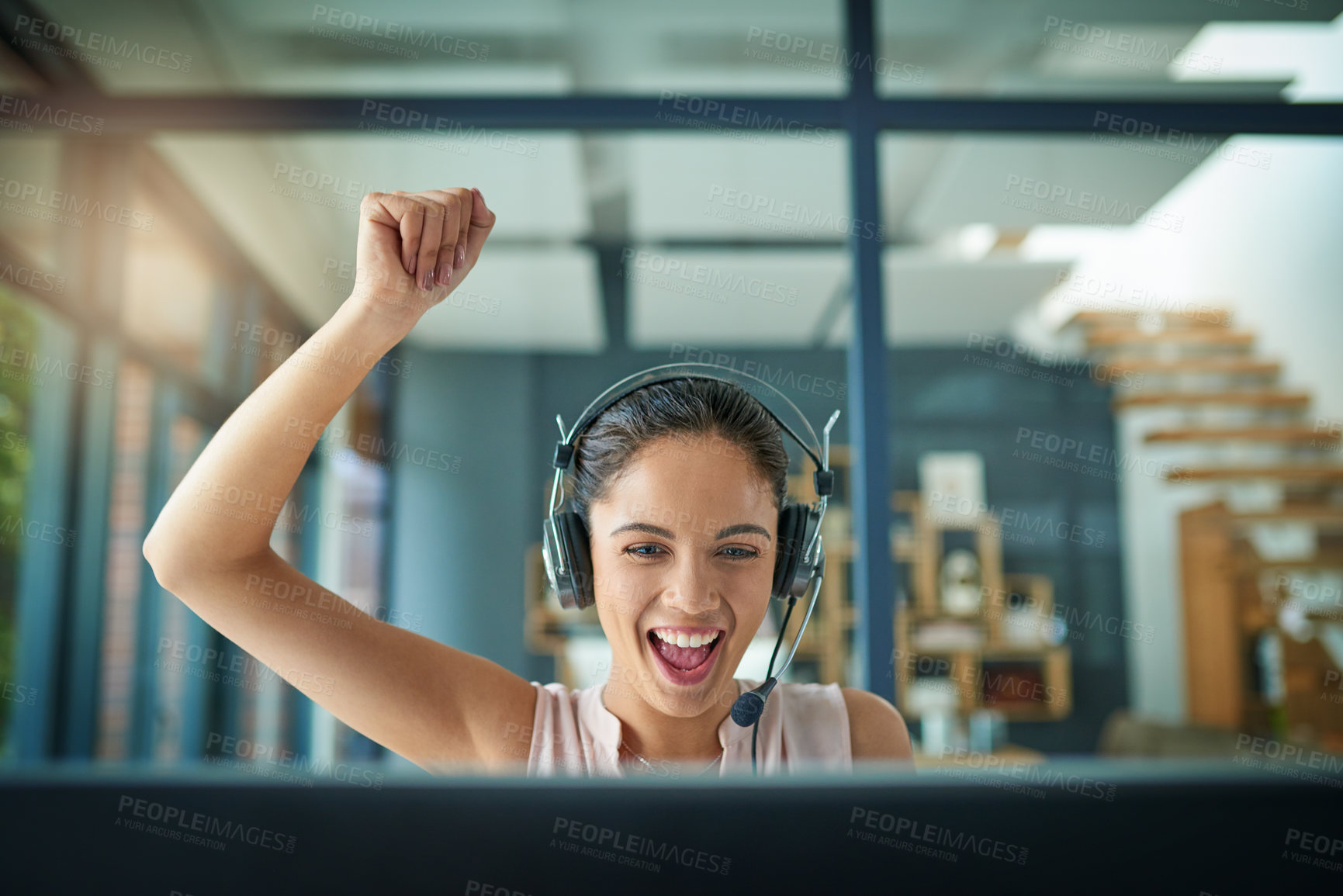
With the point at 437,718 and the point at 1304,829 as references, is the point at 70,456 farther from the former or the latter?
the point at 1304,829

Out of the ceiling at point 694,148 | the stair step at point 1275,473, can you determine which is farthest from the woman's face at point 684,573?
the stair step at point 1275,473

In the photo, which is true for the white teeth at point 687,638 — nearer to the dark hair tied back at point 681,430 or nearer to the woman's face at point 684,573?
the woman's face at point 684,573

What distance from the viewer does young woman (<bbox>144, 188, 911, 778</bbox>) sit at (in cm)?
80

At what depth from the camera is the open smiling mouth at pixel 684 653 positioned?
0.88 metres

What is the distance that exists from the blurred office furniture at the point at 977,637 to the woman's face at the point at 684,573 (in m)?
4.85

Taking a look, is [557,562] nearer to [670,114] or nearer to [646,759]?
[646,759]

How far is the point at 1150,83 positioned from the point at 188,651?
13.4ft

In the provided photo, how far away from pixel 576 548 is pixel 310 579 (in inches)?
10.5

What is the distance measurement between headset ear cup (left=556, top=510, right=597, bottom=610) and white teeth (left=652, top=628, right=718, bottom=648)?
130mm

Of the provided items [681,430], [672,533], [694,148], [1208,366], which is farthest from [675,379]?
[1208,366]

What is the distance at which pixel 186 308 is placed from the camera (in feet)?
12.5

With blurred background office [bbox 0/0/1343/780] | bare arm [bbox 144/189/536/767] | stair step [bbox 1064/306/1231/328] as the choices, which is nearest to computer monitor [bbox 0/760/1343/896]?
blurred background office [bbox 0/0/1343/780]

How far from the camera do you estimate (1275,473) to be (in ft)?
13.8

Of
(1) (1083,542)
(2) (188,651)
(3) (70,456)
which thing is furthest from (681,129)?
(1) (1083,542)
